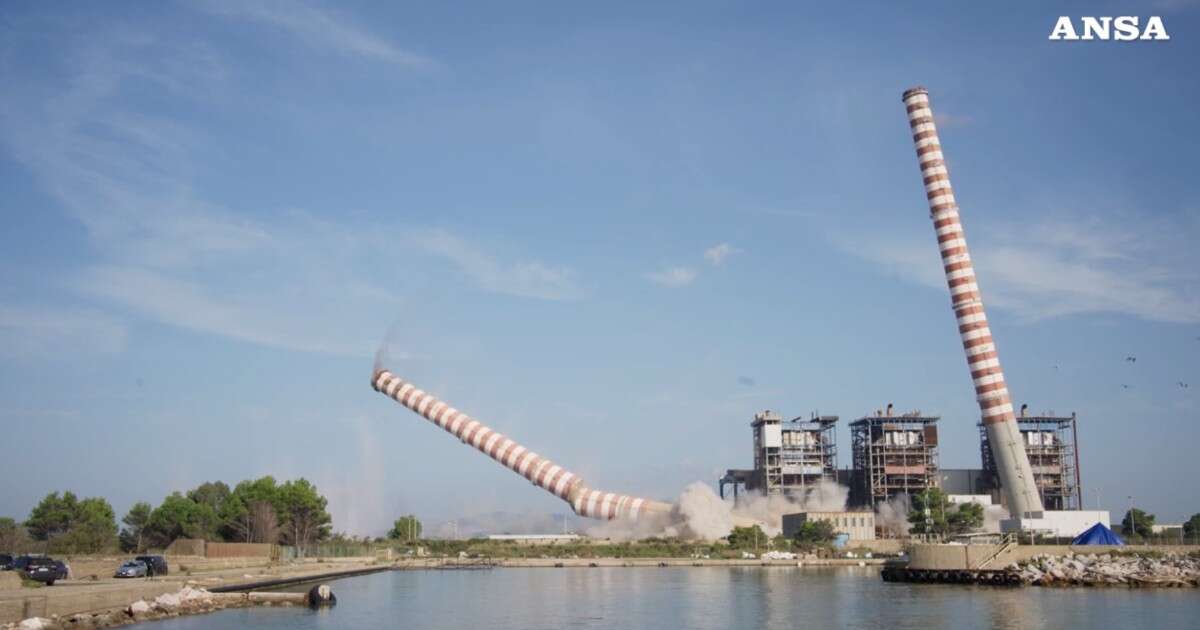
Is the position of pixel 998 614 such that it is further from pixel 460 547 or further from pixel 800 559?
pixel 460 547

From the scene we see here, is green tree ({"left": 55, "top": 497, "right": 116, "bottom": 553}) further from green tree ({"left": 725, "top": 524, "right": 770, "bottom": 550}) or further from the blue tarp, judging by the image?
the blue tarp

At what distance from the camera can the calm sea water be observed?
40438mm

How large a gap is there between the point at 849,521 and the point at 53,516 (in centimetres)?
7526

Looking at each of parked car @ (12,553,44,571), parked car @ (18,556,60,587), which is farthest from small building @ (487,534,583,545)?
parked car @ (18,556,60,587)

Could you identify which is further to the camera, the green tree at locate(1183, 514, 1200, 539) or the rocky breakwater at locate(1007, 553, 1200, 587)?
the green tree at locate(1183, 514, 1200, 539)

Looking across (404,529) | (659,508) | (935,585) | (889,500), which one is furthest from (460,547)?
(935,585)

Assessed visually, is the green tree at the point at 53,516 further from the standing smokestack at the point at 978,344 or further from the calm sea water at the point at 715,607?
the standing smokestack at the point at 978,344

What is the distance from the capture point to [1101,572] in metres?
59.7

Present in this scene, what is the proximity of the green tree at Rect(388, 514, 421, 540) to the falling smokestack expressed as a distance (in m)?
53.0

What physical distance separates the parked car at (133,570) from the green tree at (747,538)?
67611 millimetres

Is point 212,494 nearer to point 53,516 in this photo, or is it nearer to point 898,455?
point 53,516

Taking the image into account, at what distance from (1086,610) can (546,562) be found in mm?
60879

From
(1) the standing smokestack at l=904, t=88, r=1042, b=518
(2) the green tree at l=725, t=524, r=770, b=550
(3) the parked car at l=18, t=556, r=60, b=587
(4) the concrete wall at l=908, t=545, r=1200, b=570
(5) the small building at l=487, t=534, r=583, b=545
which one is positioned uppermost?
(1) the standing smokestack at l=904, t=88, r=1042, b=518

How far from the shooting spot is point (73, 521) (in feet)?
301
